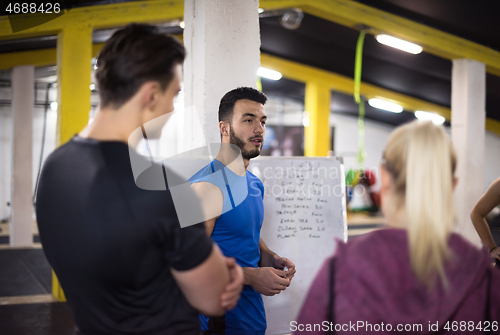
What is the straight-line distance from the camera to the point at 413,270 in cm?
79

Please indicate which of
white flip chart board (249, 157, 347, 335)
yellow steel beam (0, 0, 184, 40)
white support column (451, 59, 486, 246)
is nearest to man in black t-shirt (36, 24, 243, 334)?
white flip chart board (249, 157, 347, 335)

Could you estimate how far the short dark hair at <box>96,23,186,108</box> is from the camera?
0.79 m

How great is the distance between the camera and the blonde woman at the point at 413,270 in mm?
791

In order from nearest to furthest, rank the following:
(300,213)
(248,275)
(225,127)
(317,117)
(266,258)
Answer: (248,275) < (266,258) < (225,127) < (300,213) < (317,117)

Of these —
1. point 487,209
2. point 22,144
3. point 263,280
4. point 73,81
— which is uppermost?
point 73,81

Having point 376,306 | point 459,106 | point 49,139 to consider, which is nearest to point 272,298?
point 376,306

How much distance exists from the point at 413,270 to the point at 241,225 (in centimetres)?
83

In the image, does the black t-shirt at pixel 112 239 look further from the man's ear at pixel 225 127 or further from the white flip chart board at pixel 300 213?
the white flip chart board at pixel 300 213

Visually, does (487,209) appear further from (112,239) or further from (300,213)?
(112,239)

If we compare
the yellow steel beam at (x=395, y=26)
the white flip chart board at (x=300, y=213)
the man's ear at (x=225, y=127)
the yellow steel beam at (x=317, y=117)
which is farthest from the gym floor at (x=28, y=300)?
the yellow steel beam at (x=317, y=117)

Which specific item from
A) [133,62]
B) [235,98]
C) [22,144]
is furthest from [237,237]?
[22,144]

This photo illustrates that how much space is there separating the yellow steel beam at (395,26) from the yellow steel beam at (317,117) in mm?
3052

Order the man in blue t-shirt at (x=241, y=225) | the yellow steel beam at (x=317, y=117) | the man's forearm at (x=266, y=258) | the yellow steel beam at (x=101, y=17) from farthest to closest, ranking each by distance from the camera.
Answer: the yellow steel beam at (x=317, y=117) → the yellow steel beam at (x=101, y=17) → the man's forearm at (x=266, y=258) → the man in blue t-shirt at (x=241, y=225)

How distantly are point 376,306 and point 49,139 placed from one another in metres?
11.4
